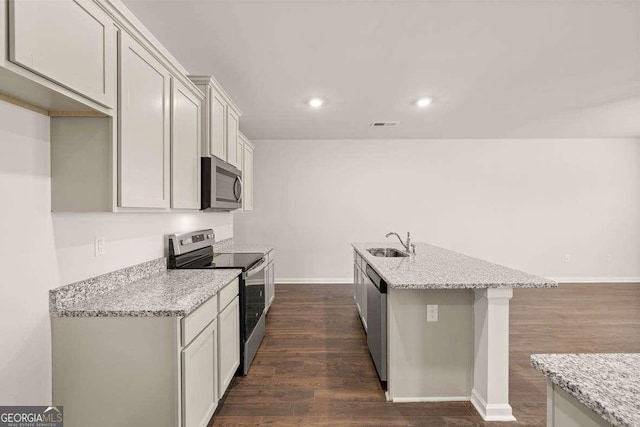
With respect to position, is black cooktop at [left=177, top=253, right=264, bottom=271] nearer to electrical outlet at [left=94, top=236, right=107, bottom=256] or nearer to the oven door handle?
the oven door handle

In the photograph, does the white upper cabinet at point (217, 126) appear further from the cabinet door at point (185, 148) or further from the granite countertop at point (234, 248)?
the granite countertop at point (234, 248)

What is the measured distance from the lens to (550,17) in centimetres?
208

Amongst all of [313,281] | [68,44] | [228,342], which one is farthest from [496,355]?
[313,281]

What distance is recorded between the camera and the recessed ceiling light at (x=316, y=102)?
356cm

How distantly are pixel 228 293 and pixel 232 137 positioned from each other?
1.70 meters

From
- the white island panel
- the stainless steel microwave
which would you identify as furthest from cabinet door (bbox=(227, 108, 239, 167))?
the white island panel

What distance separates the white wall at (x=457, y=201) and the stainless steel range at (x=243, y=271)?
253cm

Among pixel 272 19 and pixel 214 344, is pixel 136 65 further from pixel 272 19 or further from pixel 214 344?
pixel 214 344

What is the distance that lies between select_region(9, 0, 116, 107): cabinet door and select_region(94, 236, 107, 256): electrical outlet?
0.83 meters

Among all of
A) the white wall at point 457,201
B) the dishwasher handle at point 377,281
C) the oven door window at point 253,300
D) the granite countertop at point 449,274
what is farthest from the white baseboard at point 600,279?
the oven door window at point 253,300

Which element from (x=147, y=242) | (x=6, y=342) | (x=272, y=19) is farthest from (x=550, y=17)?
(x=6, y=342)

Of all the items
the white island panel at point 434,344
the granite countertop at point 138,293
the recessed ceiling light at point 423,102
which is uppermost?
the recessed ceiling light at point 423,102

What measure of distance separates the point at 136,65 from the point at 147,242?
4.19ft

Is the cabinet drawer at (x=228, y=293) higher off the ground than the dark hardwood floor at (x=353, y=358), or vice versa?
the cabinet drawer at (x=228, y=293)
